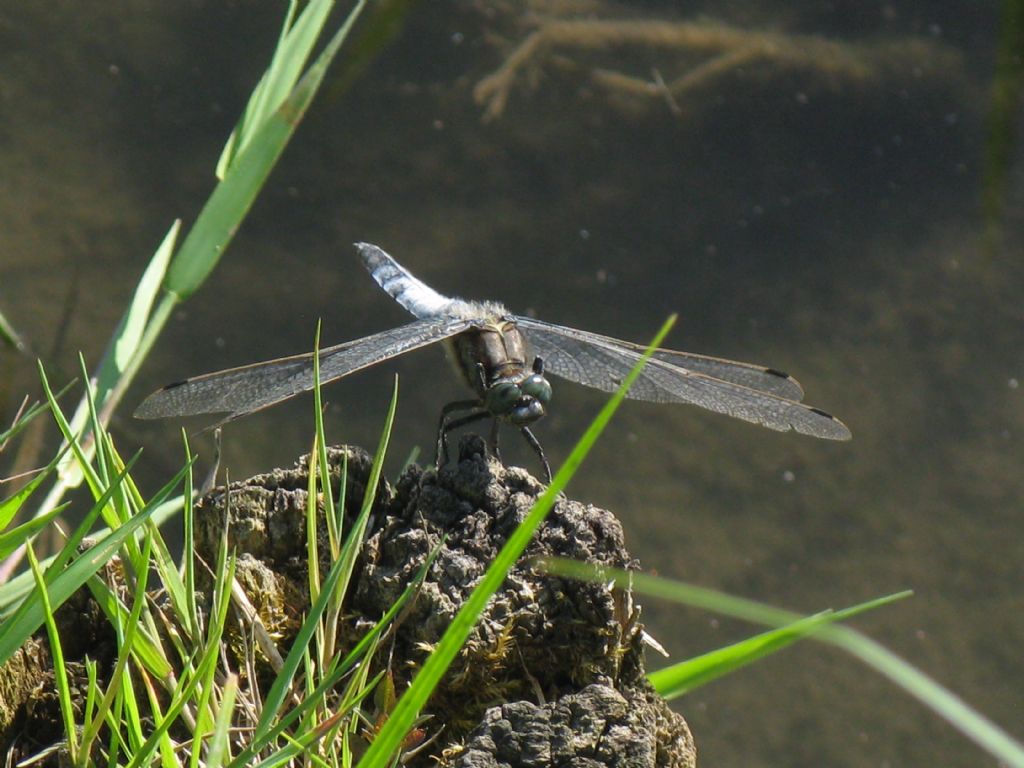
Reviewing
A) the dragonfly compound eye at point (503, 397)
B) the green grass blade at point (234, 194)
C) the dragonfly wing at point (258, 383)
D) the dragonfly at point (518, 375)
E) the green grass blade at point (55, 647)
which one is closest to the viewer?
the green grass blade at point (55, 647)

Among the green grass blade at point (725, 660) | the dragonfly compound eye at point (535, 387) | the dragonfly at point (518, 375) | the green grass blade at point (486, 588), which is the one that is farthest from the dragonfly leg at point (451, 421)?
the green grass blade at point (486, 588)

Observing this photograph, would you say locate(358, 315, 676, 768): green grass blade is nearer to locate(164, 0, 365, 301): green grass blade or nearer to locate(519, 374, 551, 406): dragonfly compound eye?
locate(164, 0, 365, 301): green grass blade

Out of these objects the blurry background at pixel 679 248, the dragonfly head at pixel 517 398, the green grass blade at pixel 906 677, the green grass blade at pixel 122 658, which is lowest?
the blurry background at pixel 679 248

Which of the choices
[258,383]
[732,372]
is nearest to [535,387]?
[732,372]

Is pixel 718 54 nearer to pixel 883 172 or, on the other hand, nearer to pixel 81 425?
pixel 883 172

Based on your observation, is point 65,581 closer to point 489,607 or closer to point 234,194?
point 489,607

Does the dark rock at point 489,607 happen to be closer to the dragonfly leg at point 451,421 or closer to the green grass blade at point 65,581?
the green grass blade at point 65,581

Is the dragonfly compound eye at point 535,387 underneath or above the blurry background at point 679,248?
above

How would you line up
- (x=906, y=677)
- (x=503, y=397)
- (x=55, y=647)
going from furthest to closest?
(x=503, y=397) → (x=55, y=647) → (x=906, y=677)
